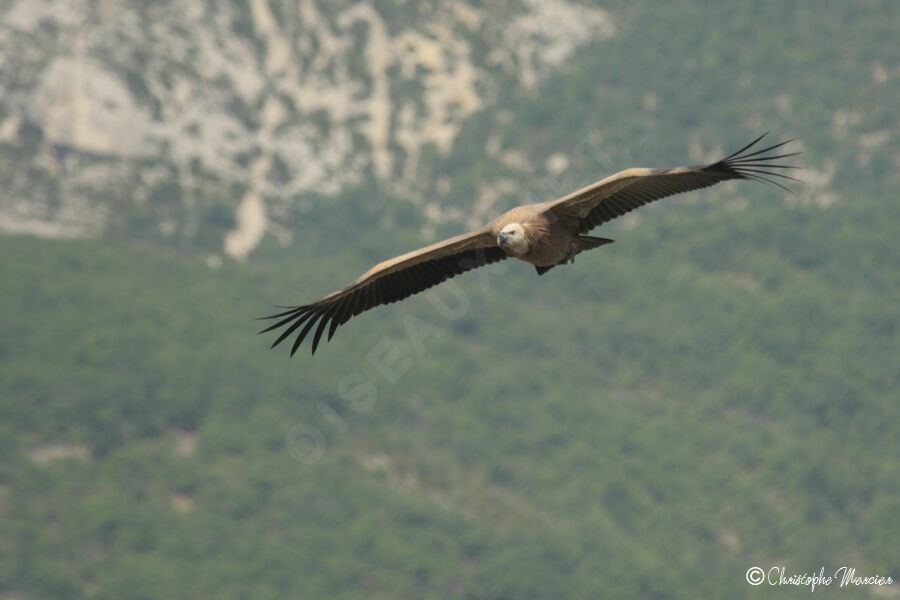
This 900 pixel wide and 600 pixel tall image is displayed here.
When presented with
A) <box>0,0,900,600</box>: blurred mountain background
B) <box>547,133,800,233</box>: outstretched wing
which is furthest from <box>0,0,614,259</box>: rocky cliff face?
<box>547,133,800,233</box>: outstretched wing

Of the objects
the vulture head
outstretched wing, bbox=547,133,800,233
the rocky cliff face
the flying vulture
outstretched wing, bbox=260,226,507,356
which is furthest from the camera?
the rocky cliff face

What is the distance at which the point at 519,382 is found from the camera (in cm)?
11606

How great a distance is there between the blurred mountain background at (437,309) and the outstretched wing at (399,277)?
6835 cm

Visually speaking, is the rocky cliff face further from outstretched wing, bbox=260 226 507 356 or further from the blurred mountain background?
outstretched wing, bbox=260 226 507 356

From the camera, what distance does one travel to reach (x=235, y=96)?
125m

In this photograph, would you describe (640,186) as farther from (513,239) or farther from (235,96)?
(235,96)

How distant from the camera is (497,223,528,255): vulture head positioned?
75.5ft

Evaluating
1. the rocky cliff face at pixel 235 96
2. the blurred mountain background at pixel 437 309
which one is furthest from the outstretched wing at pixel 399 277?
the rocky cliff face at pixel 235 96

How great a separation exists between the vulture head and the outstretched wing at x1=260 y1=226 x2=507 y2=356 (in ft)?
2.35

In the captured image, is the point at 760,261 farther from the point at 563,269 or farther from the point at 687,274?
the point at 563,269

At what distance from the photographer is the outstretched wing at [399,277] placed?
78.9 feet

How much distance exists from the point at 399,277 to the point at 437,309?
97161 millimetres

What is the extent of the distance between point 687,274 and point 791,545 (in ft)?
98.1

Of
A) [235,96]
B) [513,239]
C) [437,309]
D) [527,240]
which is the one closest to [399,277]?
Result: [527,240]
